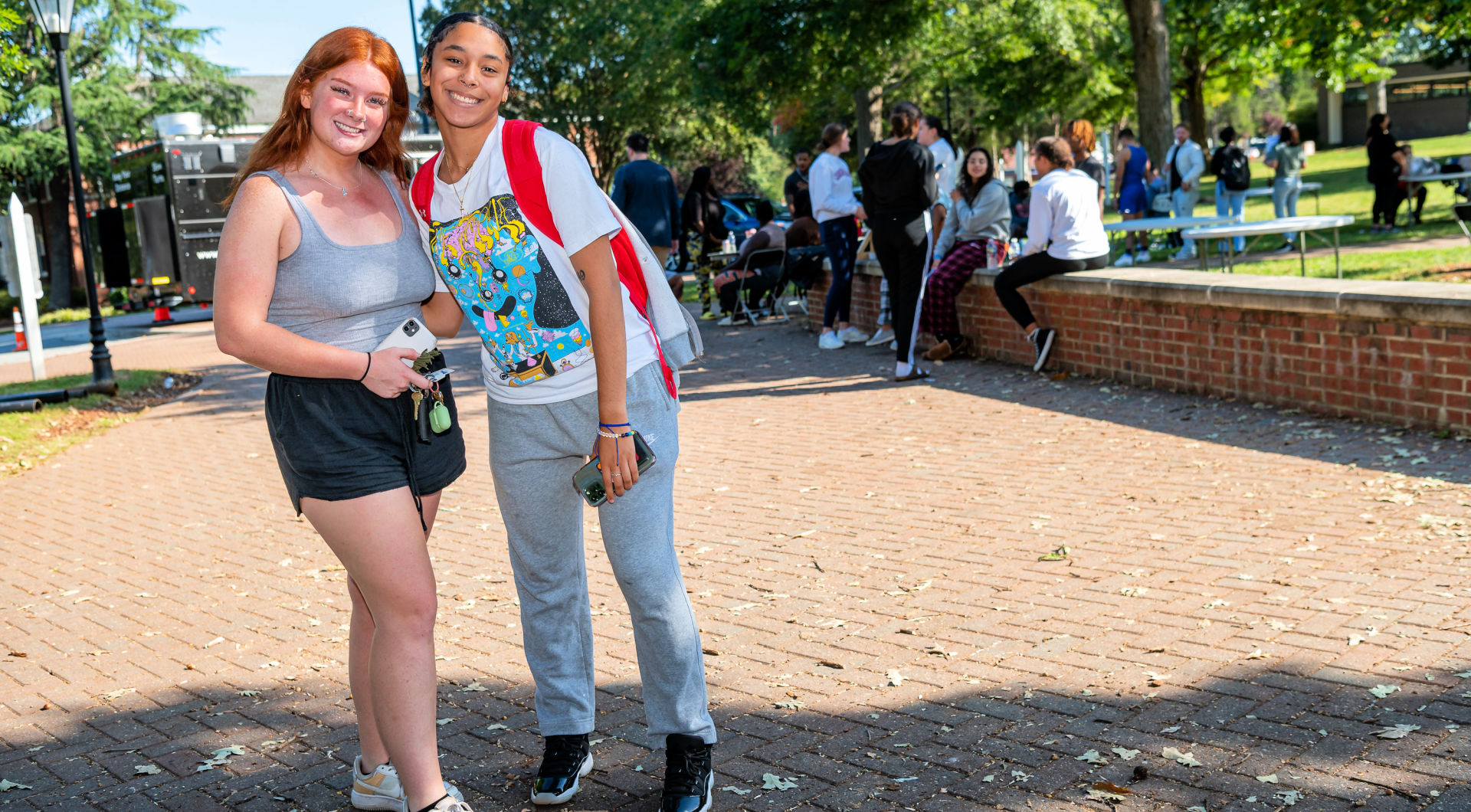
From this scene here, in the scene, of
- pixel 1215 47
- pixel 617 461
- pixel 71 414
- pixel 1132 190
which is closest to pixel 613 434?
pixel 617 461

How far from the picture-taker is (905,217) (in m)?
9.87

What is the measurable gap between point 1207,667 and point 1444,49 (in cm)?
3112

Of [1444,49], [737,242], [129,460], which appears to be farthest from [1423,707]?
[1444,49]

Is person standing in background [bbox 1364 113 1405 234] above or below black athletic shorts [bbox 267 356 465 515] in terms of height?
above

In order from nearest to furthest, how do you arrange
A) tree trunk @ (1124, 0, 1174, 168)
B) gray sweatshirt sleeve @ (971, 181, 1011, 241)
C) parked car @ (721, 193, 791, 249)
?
gray sweatshirt sleeve @ (971, 181, 1011, 241)
tree trunk @ (1124, 0, 1174, 168)
parked car @ (721, 193, 791, 249)

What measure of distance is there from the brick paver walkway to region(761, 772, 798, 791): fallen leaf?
0.02 metres

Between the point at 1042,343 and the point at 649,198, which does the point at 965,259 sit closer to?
the point at 1042,343

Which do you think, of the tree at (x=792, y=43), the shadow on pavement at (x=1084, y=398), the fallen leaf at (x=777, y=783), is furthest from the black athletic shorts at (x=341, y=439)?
the tree at (x=792, y=43)

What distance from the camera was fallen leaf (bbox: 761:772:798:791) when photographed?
322cm

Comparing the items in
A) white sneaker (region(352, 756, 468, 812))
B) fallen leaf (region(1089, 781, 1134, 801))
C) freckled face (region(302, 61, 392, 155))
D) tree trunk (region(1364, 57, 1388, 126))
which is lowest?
fallen leaf (region(1089, 781, 1134, 801))

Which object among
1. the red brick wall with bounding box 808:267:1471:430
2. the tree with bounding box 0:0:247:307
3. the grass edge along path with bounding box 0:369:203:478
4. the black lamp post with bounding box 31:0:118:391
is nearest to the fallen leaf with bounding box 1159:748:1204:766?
the red brick wall with bounding box 808:267:1471:430

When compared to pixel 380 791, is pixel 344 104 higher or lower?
higher

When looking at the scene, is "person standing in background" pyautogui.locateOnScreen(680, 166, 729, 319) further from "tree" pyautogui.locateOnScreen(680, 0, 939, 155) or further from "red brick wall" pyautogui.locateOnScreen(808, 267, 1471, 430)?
"red brick wall" pyautogui.locateOnScreen(808, 267, 1471, 430)

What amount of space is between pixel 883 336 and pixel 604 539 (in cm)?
915
